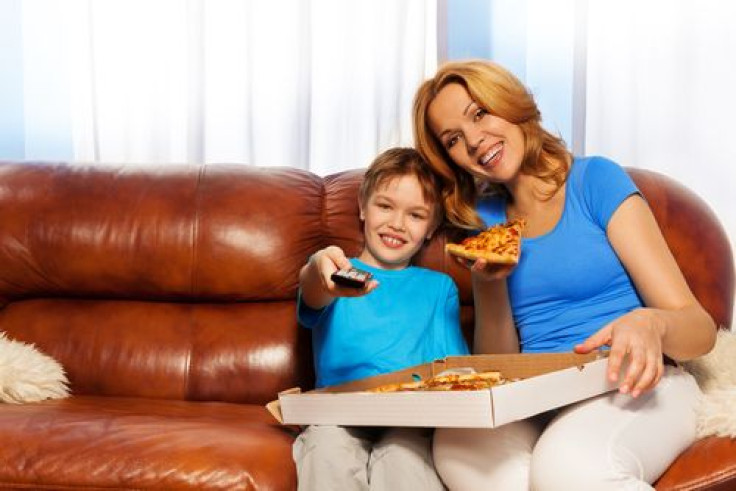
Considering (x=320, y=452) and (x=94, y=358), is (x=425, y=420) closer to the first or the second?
(x=320, y=452)

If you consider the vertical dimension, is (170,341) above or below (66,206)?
below

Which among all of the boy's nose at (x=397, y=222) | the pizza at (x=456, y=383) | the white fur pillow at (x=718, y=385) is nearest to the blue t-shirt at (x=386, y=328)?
the boy's nose at (x=397, y=222)

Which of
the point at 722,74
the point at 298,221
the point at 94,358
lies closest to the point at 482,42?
the point at 722,74

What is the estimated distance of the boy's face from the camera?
213 centimetres

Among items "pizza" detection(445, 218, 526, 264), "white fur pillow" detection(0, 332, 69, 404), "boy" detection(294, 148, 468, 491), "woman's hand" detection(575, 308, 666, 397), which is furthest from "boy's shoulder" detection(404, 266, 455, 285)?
"white fur pillow" detection(0, 332, 69, 404)

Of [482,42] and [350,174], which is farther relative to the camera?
[482,42]

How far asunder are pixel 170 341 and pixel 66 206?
46 centimetres

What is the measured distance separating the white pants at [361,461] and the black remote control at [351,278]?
262mm

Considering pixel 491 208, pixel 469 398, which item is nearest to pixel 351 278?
pixel 469 398

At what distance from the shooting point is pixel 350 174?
246cm

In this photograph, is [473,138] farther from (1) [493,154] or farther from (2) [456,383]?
(2) [456,383]

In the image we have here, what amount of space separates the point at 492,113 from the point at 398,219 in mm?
Answer: 339

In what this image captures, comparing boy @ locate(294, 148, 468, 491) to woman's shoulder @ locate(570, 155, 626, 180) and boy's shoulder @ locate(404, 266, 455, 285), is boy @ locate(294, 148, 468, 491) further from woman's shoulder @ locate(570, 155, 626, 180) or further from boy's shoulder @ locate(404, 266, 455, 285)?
woman's shoulder @ locate(570, 155, 626, 180)

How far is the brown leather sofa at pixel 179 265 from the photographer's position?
2.34 m
